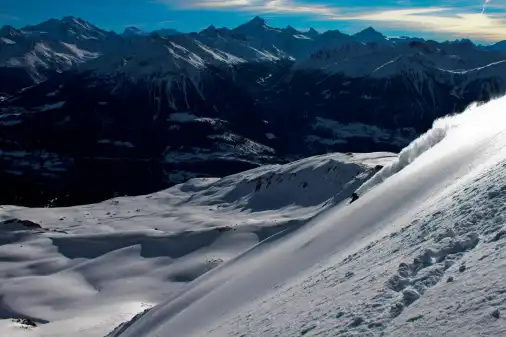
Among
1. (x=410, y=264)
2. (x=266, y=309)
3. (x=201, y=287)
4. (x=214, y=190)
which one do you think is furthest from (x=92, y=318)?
(x=214, y=190)

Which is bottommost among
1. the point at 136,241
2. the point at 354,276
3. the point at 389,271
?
the point at 354,276

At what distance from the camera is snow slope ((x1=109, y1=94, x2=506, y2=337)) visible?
36.3 ft

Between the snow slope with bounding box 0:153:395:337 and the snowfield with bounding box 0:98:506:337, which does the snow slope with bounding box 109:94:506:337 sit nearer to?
the snowfield with bounding box 0:98:506:337

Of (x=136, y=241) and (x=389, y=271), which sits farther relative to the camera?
(x=136, y=241)

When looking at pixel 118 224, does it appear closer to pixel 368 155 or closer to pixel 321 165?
pixel 321 165

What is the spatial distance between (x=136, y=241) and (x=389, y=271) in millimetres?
70547

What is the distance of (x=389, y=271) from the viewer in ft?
47.9

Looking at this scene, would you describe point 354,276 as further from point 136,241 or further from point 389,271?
point 136,241

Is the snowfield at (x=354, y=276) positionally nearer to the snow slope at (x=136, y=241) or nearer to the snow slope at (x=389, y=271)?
the snow slope at (x=389, y=271)

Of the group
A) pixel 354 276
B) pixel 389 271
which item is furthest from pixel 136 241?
pixel 389 271

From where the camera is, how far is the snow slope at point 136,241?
5456 cm

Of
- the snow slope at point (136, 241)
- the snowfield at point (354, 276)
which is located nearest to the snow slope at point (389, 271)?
the snowfield at point (354, 276)

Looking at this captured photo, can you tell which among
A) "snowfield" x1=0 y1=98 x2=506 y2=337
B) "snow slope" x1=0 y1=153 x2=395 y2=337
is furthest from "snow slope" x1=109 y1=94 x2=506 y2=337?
"snow slope" x1=0 y1=153 x2=395 y2=337

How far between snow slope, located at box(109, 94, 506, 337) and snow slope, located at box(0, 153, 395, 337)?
386 inches
